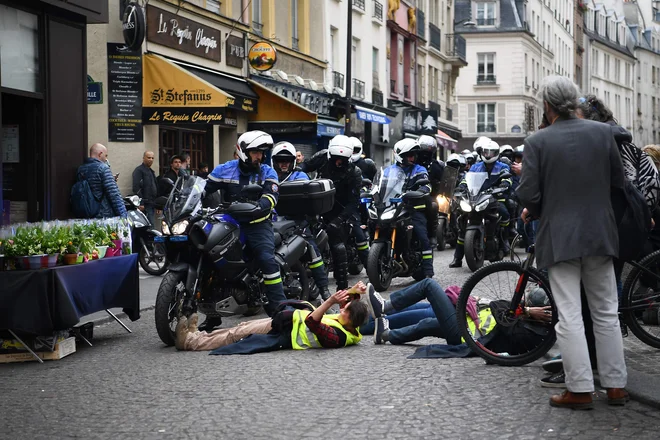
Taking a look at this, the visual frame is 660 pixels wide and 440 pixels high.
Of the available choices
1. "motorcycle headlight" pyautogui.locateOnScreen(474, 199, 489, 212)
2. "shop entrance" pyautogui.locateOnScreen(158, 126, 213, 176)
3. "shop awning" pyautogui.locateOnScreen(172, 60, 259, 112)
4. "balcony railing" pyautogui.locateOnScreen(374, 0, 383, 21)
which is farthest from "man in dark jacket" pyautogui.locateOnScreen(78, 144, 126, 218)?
"balcony railing" pyautogui.locateOnScreen(374, 0, 383, 21)

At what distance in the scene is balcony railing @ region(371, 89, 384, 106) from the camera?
128 feet

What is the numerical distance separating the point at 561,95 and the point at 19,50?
8217mm

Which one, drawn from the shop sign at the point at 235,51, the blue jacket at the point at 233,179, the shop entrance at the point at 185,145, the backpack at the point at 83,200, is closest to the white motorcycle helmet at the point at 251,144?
the blue jacket at the point at 233,179

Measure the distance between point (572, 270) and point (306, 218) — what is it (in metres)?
5.44

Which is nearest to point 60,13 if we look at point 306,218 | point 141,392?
point 306,218

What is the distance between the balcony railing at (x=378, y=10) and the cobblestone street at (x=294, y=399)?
31336mm

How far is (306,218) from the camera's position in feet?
37.7

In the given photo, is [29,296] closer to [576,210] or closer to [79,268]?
[79,268]

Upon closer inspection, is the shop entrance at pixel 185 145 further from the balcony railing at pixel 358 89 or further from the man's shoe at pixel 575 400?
the man's shoe at pixel 575 400

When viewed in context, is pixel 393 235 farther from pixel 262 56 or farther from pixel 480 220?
pixel 262 56

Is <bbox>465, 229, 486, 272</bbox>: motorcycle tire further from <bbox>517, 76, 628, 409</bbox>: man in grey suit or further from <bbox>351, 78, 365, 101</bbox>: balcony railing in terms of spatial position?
<bbox>351, 78, 365, 101</bbox>: balcony railing

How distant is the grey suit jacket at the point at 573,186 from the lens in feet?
20.4

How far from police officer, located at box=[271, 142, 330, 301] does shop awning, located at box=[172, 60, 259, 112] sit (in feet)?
30.7

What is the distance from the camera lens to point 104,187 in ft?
42.2
